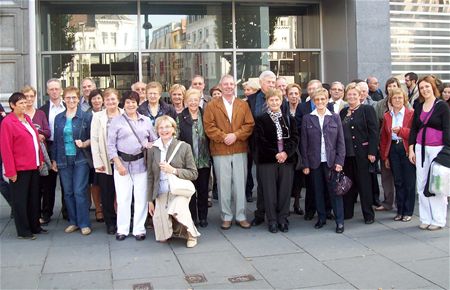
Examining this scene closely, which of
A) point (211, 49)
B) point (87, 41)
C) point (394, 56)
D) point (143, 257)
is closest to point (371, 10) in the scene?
point (394, 56)

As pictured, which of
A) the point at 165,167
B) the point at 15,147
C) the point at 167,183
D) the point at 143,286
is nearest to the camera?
the point at 143,286

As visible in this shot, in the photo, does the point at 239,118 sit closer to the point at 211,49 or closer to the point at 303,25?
the point at 211,49

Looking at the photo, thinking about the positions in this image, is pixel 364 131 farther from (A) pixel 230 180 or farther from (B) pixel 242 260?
(B) pixel 242 260

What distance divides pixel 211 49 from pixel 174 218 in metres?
6.48

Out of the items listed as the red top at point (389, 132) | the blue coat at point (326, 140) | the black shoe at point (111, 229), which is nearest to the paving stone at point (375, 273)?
the blue coat at point (326, 140)

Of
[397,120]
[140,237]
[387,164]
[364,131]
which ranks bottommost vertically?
[140,237]

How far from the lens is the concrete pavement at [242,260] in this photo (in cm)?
487

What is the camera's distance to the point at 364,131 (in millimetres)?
6902

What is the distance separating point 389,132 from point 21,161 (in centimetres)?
485

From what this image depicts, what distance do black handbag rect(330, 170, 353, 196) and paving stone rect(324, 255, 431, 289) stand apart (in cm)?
115

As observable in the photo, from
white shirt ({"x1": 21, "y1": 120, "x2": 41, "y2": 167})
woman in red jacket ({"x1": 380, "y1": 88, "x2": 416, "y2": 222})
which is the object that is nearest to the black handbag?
woman in red jacket ({"x1": 380, "y1": 88, "x2": 416, "y2": 222})

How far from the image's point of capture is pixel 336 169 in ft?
21.6

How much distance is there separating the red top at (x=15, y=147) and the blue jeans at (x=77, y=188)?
1.55 ft

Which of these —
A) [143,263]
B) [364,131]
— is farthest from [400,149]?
[143,263]
